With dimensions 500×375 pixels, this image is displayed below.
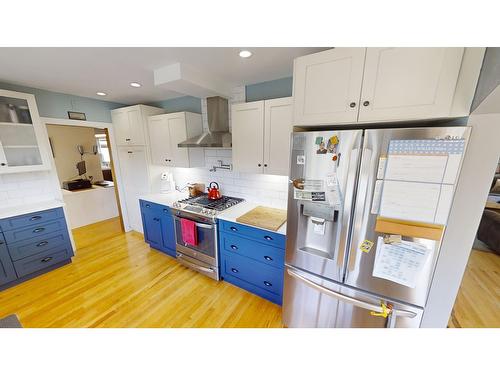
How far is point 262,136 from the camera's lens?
6.22ft

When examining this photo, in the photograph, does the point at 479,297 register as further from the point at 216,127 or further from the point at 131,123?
the point at 131,123

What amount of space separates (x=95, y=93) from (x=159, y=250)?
2.44 meters

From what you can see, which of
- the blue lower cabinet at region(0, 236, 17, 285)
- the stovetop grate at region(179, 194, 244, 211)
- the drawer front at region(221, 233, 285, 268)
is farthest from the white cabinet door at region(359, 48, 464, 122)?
the blue lower cabinet at region(0, 236, 17, 285)

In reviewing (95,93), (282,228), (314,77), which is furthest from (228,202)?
(95,93)

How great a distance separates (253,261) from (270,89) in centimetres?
191

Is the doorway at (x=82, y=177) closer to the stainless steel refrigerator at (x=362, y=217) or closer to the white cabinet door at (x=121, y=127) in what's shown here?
the white cabinet door at (x=121, y=127)

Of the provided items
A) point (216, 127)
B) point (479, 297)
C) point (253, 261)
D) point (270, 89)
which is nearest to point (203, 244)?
point (253, 261)

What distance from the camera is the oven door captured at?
2.06 m

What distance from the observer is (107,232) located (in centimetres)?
345

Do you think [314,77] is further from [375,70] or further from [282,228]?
[282,228]

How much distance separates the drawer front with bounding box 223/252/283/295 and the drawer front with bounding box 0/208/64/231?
90.3 inches

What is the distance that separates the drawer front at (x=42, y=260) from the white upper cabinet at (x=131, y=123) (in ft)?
5.68

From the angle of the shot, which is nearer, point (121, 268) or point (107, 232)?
point (121, 268)

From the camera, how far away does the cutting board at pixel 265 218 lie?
1.76 meters
